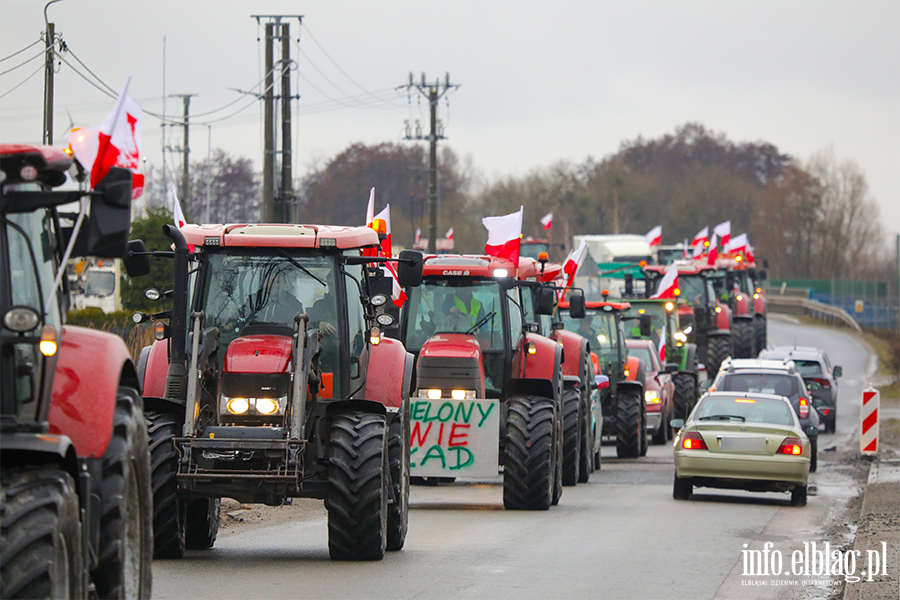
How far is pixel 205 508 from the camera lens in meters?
11.9

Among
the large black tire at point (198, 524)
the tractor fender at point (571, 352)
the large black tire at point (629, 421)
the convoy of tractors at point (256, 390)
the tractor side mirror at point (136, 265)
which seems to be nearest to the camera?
the convoy of tractors at point (256, 390)

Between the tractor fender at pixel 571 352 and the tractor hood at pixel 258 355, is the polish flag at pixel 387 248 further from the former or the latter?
the tractor hood at pixel 258 355

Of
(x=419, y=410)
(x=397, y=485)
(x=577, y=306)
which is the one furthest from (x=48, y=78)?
(x=397, y=485)

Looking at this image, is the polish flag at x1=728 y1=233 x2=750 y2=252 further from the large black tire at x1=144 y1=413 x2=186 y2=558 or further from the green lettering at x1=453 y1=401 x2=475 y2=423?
the large black tire at x1=144 y1=413 x2=186 y2=558

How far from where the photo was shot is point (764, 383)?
23.8 meters

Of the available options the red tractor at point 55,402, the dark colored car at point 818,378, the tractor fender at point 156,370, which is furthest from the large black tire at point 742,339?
the red tractor at point 55,402

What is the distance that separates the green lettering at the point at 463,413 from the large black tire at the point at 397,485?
355cm

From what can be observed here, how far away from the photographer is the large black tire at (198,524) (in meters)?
11.8

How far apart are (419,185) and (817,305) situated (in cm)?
2822

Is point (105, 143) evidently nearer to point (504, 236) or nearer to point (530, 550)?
point (530, 550)

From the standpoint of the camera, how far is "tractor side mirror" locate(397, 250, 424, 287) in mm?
11867

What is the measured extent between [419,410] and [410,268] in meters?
4.11

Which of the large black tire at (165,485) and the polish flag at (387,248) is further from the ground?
the polish flag at (387,248)

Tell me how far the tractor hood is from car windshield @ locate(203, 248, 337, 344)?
387 millimetres
